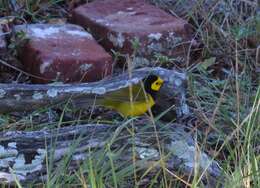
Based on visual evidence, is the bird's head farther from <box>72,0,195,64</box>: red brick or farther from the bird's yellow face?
<box>72,0,195,64</box>: red brick

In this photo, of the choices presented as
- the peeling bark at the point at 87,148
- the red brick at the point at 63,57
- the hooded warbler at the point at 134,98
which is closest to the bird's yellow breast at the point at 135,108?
the hooded warbler at the point at 134,98

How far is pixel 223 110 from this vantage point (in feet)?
11.8

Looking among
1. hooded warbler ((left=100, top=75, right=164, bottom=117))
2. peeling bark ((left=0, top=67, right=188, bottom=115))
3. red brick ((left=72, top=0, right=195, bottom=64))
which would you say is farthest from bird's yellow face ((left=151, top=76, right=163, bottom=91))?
red brick ((left=72, top=0, right=195, bottom=64))

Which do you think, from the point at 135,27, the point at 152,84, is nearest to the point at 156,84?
the point at 152,84

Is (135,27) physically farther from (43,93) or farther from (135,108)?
(43,93)

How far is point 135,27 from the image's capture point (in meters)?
4.41

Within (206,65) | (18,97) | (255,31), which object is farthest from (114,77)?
(255,31)

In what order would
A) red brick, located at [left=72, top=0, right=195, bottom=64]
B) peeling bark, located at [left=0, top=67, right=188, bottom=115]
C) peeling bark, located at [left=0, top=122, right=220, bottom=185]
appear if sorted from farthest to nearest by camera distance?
red brick, located at [left=72, top=0, right=195, bottom=64], peeling bark, located at [left=0, top=67, right=188, bottom=115], peeling bark, located at [left=0, top=122, right=220, bottom=185]

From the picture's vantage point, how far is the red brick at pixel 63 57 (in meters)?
3.94

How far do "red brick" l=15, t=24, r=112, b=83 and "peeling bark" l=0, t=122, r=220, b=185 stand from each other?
0.85 metres

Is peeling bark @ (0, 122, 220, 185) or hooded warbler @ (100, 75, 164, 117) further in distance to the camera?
hooded warbler @ (100, 75, 164, 117)

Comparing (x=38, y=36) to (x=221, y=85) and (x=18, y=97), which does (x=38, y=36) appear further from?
(x=221, y=85)

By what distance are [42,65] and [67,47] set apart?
0.23 meters

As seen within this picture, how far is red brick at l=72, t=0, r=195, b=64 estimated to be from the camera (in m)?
4.33
